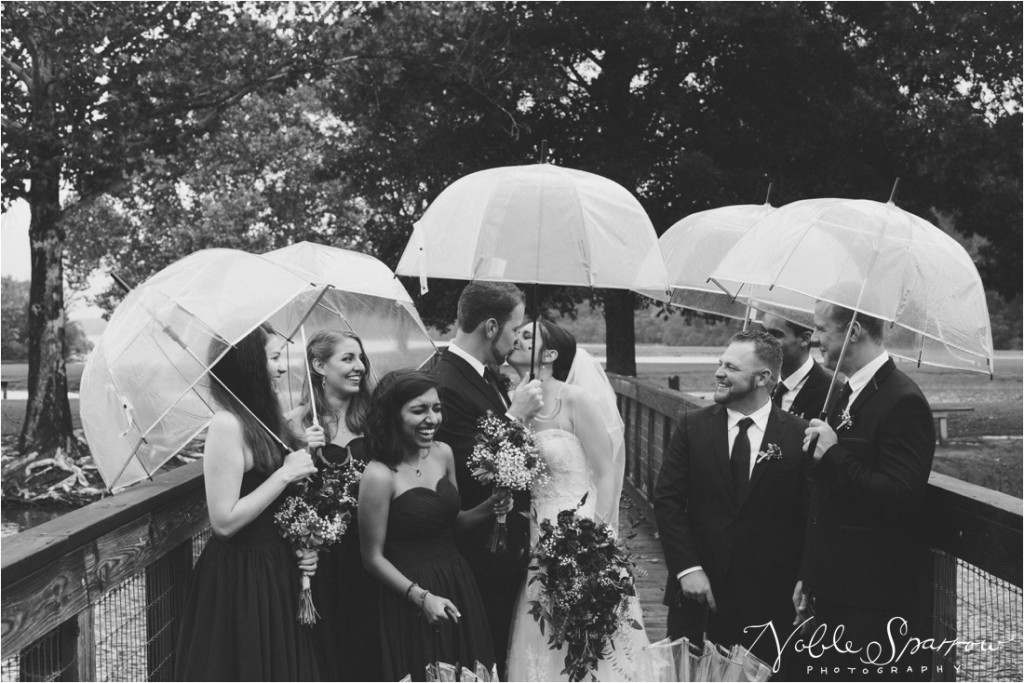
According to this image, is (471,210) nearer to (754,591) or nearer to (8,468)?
(754,591)

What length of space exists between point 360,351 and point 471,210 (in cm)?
88

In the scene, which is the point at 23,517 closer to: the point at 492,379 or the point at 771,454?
the point at 492,379

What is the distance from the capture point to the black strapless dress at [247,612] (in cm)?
404

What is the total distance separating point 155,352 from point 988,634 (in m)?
3.76

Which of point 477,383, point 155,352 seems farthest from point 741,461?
point 155,352

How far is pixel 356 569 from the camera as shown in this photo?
4535 millimetres

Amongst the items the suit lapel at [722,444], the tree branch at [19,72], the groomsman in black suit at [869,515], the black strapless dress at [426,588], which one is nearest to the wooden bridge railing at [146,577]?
the groomsman in black suit at [869,515]

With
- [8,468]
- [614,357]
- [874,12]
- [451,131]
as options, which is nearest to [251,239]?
[451,131]

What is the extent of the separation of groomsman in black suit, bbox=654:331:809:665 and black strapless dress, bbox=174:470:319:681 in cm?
167

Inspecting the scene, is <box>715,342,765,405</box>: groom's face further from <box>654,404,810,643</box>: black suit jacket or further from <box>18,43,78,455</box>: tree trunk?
<box>18,43,78,455</box>: tree trunk

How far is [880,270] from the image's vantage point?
4.25 metres

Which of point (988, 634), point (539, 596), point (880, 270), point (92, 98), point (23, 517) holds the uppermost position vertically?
point (92, 98)

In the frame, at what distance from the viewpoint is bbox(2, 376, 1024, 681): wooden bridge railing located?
338 cm

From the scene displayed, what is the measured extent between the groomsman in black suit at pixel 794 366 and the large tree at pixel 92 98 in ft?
38.0
